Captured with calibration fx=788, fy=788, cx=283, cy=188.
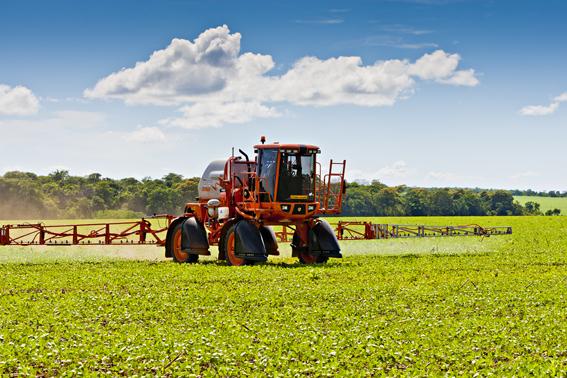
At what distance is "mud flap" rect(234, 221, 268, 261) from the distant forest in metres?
33.7

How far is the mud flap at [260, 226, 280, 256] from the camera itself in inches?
1045

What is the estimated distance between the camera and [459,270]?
25.7 metres

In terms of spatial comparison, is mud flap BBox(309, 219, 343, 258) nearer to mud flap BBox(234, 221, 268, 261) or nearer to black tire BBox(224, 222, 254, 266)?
mud flap BBox(234, 221, 268, 261)

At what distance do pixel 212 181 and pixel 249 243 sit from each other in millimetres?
4649

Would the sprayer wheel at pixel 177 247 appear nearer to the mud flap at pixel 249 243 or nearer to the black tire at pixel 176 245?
the black tire at pixel 176 245

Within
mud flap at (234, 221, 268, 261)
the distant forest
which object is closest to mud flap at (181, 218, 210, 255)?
mud flap at (234, 221, 268, 261)

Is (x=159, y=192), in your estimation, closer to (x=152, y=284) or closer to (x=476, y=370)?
(x=152, y=284)

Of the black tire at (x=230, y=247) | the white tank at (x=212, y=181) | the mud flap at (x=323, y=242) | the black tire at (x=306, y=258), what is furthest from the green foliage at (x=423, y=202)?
the black tire at (x=230, y=247)

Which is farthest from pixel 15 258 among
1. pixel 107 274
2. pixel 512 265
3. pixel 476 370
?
pixel 476 370

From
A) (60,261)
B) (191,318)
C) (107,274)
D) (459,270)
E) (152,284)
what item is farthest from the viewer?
(60,261)

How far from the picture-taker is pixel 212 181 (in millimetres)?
28938

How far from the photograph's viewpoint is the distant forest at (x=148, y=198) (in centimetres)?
7644

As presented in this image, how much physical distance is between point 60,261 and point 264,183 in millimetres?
8736

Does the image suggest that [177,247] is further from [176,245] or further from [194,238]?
[194,238]
